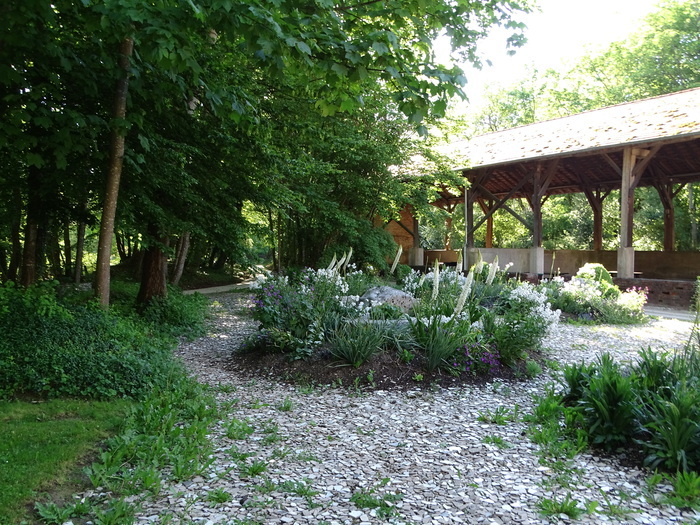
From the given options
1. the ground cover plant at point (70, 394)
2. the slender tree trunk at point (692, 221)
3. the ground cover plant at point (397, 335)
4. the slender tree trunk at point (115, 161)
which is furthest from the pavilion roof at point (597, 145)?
the ground cover plant at point (70, 394)

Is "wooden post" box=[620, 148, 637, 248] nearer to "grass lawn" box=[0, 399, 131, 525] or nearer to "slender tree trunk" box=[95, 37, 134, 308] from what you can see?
"slender tree trunk" box=[95, 37, 134, 308]

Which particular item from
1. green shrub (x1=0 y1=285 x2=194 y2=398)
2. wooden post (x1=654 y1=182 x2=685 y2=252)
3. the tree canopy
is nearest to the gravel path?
green shrub (x1=0 y1=285 x2=194 y2=398)

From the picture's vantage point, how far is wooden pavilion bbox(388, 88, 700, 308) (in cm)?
1275

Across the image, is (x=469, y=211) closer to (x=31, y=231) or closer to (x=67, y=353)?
(x=31, y=231)

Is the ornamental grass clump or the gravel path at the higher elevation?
the ornamental grass clump

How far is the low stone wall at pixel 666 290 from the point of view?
12.3 metres

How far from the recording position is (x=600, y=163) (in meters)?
17.3

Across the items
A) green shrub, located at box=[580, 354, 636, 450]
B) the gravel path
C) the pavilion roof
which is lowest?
the gravel path

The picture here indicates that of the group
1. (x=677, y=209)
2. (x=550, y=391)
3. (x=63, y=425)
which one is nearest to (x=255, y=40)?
(x=63, y=425)

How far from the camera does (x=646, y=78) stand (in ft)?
77.8

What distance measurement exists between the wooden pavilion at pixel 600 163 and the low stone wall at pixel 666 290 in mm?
266

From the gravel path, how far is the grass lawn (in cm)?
62

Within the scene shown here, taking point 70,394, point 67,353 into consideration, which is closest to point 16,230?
point 67,353

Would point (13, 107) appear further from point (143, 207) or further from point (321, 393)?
point (321, 393)
